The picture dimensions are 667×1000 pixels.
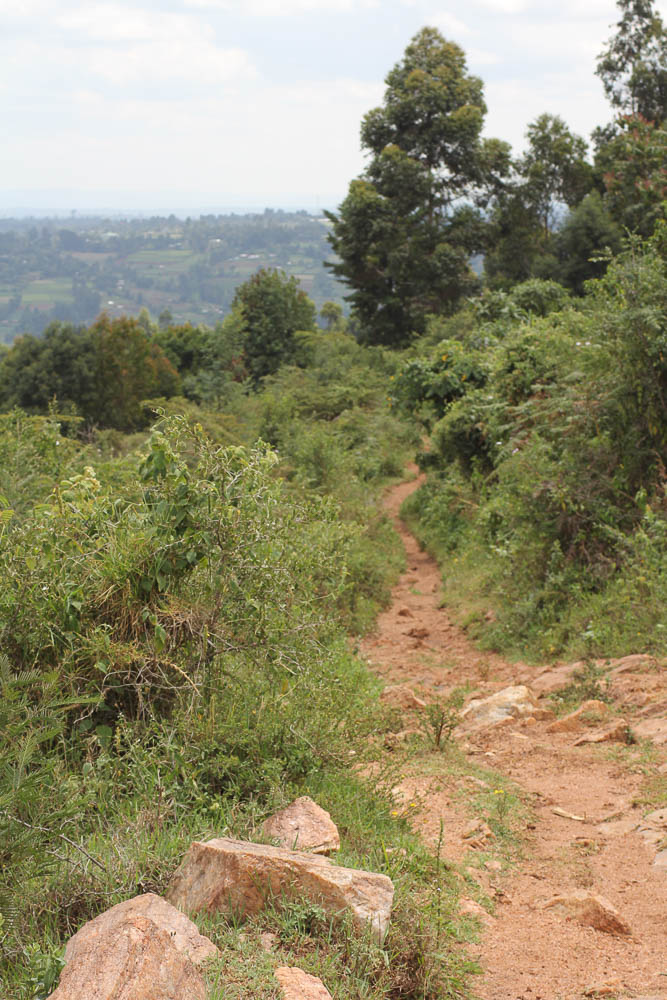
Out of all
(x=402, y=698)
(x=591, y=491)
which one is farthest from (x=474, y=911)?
(x=591, y=491)

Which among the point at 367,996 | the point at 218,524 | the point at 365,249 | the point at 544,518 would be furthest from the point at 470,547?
the point at 365,249

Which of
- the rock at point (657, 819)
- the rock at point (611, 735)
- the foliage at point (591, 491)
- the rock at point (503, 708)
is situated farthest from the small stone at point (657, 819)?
the foliage at point (591, 491)

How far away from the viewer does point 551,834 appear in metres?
4.20

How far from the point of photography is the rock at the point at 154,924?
94.3 inches

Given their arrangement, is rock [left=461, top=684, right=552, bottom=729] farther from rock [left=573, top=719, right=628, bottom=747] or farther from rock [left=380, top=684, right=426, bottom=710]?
rock [left=573, top=719, right=628, bottom=747]

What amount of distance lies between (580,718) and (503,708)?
555mm

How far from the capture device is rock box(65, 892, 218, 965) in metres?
2.40

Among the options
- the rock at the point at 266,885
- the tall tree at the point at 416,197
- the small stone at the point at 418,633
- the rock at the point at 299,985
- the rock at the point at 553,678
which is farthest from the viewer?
the tall tree at the point at 416,197

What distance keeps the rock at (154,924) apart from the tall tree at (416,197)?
981 inches

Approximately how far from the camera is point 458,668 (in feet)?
24.7

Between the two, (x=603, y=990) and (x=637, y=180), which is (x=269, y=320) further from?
(x=603, y=990)

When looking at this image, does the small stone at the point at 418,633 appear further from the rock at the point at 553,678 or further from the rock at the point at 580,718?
the rock at the point at 580,718

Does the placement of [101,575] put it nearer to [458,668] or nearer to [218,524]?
[218,524]

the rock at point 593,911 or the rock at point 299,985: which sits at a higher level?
the rock at point 299,985
